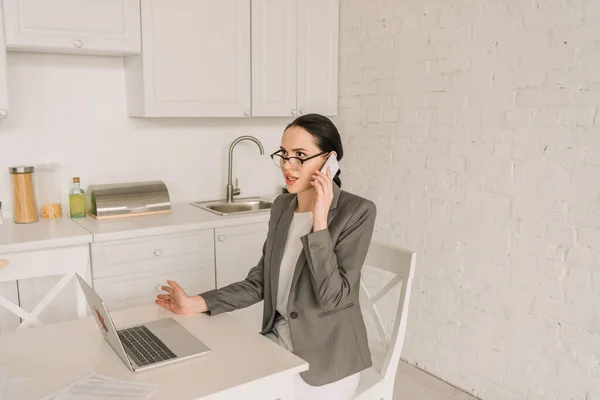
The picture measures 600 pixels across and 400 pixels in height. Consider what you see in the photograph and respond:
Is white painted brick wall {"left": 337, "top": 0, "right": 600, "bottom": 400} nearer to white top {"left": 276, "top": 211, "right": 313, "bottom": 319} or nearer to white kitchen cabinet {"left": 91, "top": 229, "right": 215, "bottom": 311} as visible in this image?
white kitchen cabinet {"left": 91, "top": 229, "right": 215, "bottom": 311}

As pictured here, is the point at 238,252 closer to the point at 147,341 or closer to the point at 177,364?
the point at 147,341

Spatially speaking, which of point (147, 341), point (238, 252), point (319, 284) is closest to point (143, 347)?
point (147, 341)

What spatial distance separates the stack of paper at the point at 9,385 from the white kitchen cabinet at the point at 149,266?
1234 millimetres

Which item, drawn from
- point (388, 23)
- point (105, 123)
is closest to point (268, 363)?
point (105, 123)

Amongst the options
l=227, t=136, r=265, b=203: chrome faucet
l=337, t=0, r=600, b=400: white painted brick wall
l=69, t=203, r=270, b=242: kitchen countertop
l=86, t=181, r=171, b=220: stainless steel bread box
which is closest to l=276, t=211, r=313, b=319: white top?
l=69, t=203, r=270, b=242: kitchen countertop

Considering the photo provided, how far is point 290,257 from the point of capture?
168 cm

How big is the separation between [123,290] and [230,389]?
1500 mm

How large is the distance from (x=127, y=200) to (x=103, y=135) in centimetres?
41

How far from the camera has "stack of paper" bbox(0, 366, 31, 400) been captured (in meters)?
1.12

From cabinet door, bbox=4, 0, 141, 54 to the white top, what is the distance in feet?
4.70

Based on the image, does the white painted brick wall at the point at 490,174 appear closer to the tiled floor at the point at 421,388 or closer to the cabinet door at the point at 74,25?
the tiled floor at the point at 421,388

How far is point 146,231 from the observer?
2496 millimetres

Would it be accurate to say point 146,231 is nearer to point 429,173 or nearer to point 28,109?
point 28,109

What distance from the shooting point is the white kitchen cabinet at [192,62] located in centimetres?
266
